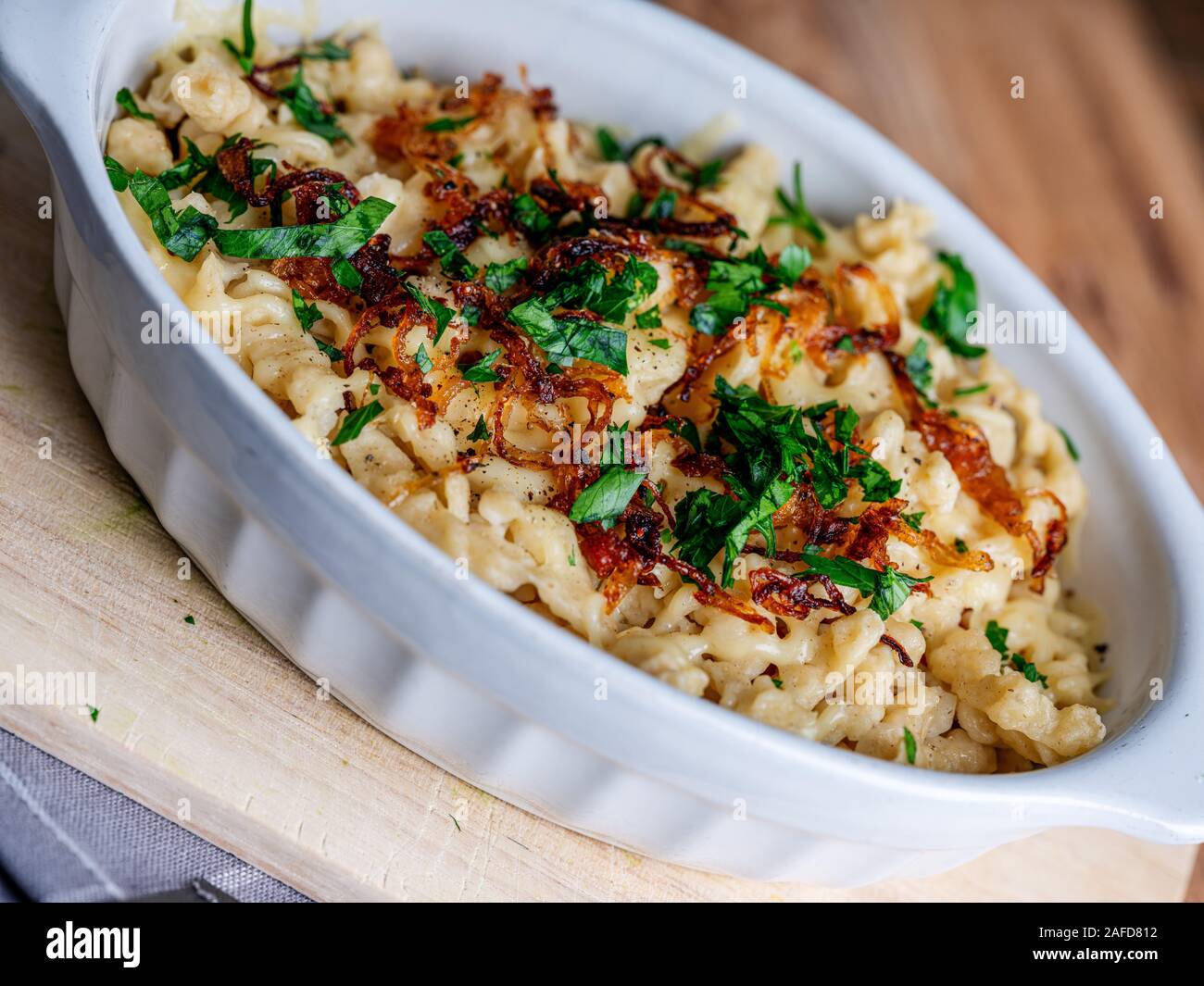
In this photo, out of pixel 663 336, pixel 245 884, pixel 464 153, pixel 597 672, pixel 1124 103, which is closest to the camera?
pixel 597 672

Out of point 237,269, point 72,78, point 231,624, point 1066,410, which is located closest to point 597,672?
point 231,624

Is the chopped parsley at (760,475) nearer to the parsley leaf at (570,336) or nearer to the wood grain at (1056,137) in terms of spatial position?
the parsley leaf at (570,336)

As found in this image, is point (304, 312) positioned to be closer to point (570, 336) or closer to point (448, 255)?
point (448, 255)

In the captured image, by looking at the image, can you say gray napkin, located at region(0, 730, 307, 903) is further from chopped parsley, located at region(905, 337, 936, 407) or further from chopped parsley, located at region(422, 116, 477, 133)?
chopped parsley, located at region(905, 337, 936, 407)

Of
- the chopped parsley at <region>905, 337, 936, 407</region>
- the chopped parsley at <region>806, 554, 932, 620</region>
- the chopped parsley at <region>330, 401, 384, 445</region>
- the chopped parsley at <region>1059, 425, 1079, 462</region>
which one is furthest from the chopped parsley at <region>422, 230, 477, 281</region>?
the chopped parsley at <region>1059, 425, 1079, 462</region>

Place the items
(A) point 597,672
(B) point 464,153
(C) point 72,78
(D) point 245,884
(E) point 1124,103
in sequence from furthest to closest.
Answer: (E) point 1124,103 → (B) point 464,153 → (D) point 245,884 → (C) point 72,78 → (A) point 597,672

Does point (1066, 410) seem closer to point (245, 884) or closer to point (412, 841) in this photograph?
point (412, 841)

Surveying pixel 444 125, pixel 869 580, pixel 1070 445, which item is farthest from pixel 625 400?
pixel 1070 445
